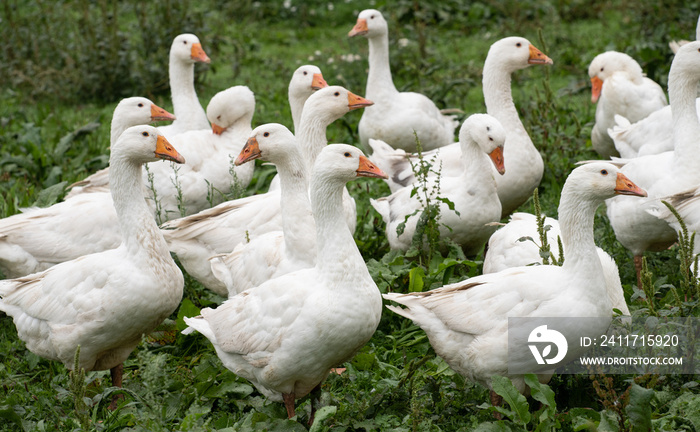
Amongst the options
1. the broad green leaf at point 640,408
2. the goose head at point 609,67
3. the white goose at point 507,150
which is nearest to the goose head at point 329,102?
the white goose at point 507,150

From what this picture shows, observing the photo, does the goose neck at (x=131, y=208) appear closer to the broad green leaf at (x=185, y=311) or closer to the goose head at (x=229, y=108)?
the broad green leaf at (x=185, y=311)

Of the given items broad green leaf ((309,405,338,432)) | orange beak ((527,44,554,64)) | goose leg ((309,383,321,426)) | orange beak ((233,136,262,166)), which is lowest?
goose leg ((309,383,321,426))

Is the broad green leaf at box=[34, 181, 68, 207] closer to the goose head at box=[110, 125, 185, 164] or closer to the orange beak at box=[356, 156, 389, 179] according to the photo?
the goose head at box=[110, 125, 185, 164]

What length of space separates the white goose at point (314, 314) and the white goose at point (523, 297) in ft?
1.48

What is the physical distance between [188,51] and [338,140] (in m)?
2.07

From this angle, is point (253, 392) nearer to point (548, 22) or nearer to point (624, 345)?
point (624, 345)

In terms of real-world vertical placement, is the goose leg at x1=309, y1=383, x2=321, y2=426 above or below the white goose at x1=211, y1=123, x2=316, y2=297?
below

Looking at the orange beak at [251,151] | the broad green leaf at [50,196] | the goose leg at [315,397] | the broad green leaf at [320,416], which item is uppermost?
the orange beak at [251,151]

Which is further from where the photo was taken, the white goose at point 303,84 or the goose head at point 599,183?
the white goose at point 303,84

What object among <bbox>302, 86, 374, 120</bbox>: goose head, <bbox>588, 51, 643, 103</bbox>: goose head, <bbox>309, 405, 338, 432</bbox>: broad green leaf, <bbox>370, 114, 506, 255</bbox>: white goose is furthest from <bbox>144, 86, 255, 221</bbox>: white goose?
<bbox>588, 51, 643, 103</bbox>: goose head

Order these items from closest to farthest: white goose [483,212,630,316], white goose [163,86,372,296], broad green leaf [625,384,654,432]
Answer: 1. broad green leaf [625,384,654,432]
2. white goose [483,212,630,316]
3. white goose [163,86,372,296]

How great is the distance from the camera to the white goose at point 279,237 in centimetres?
550

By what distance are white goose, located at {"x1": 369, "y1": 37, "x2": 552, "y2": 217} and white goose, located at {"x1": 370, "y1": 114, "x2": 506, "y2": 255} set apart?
0.52 meters

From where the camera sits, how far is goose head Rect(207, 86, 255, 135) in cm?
745
